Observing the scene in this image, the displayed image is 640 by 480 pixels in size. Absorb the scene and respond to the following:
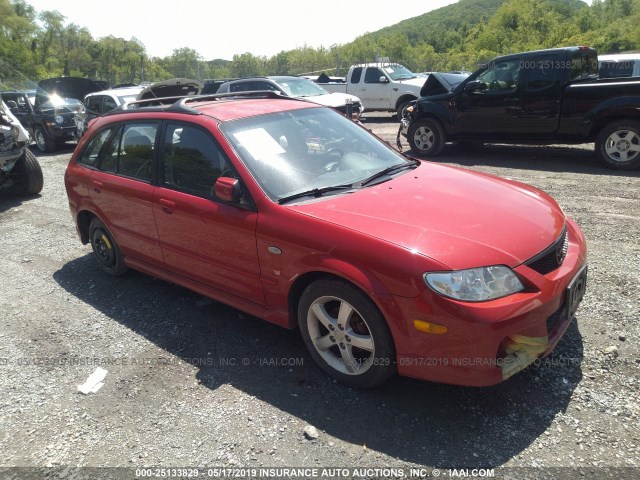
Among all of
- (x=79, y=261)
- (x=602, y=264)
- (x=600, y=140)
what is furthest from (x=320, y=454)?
(x=600, y=140)

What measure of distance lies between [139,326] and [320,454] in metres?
2.16

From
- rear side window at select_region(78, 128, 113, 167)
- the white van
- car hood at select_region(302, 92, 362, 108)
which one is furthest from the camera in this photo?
car hood at select_region(302, 92, 362, 108)

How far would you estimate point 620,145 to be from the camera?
7918 millimetres

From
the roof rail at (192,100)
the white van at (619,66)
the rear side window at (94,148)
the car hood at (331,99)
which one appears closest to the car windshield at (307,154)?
the roof rail at (192,100)

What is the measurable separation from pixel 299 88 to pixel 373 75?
16.6 ft

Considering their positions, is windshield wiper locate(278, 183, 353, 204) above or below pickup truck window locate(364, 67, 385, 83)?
below

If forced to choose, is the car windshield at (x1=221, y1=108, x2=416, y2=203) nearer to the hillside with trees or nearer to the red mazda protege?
the red mazda protege

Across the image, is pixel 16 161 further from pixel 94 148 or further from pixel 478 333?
pixel 478 333

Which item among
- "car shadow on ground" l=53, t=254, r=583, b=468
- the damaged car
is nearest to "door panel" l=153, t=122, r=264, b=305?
"car shadow on ground" l=53, t=254, r=583, b=468

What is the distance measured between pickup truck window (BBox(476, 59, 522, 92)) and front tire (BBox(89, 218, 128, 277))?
7.63 meters

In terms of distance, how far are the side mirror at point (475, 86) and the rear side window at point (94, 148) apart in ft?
23.9

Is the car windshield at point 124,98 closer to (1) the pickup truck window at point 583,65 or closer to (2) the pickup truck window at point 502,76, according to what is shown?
(2) the pickup truck window at point 502,76

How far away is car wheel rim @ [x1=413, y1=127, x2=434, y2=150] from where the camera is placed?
10.3 metres

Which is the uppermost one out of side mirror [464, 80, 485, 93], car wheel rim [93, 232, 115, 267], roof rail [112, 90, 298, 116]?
roof rail [112, 90, 298, 116]
